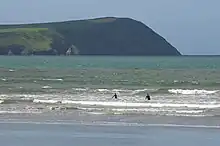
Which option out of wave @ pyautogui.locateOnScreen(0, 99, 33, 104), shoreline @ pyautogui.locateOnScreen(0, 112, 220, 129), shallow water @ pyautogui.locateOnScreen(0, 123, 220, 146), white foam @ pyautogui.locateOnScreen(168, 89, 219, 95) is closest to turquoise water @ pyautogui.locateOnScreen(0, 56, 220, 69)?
white foam @ pyautogui.locateOnScreen(168, 89, 219, 95)

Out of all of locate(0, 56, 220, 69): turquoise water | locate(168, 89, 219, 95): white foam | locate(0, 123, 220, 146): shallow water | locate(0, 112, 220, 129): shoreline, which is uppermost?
locate(0, 56, 220, 69): turquoise water

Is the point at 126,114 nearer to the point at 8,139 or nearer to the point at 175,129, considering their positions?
the point at 175,129

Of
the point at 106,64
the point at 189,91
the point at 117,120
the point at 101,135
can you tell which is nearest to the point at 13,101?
the point at 117,120

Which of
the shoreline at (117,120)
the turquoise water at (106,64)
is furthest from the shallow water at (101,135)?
the turquoise water at (106,64)

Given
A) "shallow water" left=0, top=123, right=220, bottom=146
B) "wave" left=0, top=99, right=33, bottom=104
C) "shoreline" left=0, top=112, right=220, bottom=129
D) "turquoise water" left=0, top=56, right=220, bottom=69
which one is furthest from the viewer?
"turquoise water" left=0, top=56, right=220, bottom=69

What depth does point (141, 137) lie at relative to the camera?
19.6 metres

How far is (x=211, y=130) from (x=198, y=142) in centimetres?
300

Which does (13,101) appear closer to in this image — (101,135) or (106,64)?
(101,135)

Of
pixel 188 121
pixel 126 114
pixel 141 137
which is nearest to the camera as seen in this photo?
pixel 141 137

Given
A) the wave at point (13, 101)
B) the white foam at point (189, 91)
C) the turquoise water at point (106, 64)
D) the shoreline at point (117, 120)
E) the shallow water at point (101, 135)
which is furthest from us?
the turquoise water at point (106, 64)

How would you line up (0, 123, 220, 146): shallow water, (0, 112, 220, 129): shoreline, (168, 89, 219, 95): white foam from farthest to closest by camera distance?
(168, 89, 219, 95): white foam → (0, 112, 220, 129): shoreline → (0, 123, 220, 146): shallow water

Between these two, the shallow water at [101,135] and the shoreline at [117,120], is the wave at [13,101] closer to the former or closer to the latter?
the shoreline at [117,120]

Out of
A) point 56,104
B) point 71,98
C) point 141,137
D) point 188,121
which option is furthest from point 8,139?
point 71,98

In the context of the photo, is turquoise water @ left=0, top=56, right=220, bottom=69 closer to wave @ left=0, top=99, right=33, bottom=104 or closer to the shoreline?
wave @ left=0, top=99, right=33, bottom=104
